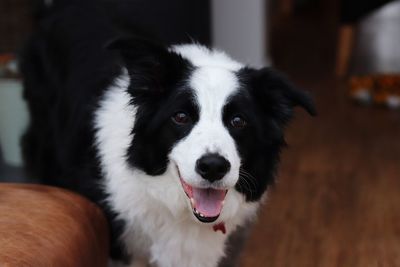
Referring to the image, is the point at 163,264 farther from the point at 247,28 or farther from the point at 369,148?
the point at 247,28

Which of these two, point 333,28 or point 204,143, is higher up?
point 204,143

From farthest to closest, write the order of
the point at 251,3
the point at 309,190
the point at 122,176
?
the point at 251,3 → the point at 309,190 → the point at 122,176

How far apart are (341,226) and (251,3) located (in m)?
2.03

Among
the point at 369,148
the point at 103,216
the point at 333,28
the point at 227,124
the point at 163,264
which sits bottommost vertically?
the point at 333,28

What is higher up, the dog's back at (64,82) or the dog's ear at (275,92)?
the dog's ear at (275,92)

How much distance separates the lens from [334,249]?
100 inches

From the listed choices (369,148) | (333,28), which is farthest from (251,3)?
(333,28)

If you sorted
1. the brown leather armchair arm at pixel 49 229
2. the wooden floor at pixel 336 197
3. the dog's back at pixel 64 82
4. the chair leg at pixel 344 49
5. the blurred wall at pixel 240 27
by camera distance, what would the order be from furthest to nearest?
the chair leg at pixel 344 49, the blurred wall at pixel 240 27, the wooden floor at pixel 336 197, the dog's back at pixel 64 82, the brown leather armchair arm at pixel 49 229

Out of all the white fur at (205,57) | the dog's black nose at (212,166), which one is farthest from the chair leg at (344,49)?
the dog's black nose at (212,166)

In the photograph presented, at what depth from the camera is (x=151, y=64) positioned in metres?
1.73

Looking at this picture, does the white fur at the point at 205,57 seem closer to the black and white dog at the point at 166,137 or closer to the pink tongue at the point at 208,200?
the black and white dog at the point at 166,137

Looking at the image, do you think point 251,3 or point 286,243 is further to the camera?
point 251,3

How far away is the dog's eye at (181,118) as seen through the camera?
1694 mm

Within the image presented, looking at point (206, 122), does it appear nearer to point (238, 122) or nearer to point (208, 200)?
point (238, 122)
